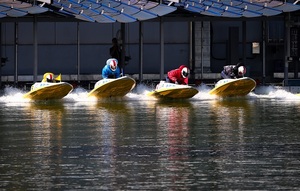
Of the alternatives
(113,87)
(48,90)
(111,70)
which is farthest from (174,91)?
(48,90)

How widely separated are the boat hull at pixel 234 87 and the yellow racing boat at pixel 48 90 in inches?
218

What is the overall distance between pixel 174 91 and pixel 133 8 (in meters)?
6.45

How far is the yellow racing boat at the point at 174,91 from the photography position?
43281mm

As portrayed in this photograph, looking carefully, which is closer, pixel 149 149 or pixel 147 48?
pixel 149 149

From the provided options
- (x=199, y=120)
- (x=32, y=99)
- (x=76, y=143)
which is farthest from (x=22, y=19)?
(x=76, y=143)

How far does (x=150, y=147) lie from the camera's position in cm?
2659

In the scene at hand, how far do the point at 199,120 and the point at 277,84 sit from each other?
64.6 feet

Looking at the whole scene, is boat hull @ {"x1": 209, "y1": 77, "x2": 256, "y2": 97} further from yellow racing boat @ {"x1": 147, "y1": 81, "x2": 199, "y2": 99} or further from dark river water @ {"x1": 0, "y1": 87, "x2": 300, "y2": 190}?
dark river water @ {"x1": 0, "y1": 87, "x2": 300, "y2": 190}

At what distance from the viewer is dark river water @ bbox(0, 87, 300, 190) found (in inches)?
854

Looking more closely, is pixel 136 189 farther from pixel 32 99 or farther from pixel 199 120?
pixel 32 99

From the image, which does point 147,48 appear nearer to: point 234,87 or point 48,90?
point 234,87

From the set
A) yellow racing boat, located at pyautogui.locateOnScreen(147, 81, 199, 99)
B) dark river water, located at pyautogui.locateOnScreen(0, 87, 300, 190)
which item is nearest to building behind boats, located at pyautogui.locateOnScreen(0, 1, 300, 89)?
yellow racing boat, located at pyautogui.locateOnScreen(147, 81, 199, 99)

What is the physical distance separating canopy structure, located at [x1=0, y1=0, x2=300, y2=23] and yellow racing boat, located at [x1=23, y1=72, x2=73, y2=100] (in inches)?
141

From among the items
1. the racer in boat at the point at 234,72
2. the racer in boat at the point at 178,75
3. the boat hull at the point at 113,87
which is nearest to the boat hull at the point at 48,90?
the boat hull at the point at 113,87
